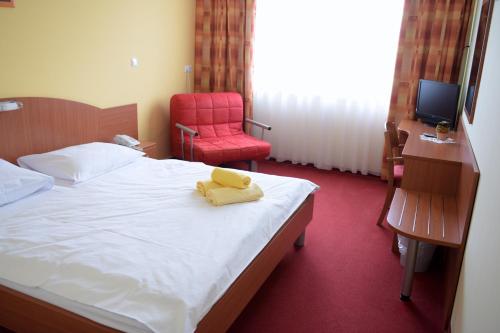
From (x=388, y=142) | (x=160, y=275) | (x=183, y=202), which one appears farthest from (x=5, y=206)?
(x=388, y=142)

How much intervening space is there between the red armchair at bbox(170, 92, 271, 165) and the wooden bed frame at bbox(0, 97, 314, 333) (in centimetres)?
55

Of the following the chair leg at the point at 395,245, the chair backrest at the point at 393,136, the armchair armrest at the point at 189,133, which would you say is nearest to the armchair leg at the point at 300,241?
the chair leg at the point at 395,245

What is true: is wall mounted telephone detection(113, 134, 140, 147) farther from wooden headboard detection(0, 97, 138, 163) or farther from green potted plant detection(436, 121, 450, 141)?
green potted plant detection(436, 121, 450, 141)

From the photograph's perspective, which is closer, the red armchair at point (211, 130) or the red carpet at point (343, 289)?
the red carpet at point (343, 289)

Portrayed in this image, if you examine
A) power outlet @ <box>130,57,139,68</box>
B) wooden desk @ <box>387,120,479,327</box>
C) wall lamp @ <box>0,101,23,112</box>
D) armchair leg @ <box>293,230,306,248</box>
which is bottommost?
armchair leg @ <box>293,230,306,248</box>

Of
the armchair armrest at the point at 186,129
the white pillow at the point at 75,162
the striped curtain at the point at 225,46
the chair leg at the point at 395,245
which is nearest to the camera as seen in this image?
the white pillow at the point at 75,162

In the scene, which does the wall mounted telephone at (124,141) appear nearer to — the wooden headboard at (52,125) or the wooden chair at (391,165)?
the wooden headboard at (52,125)

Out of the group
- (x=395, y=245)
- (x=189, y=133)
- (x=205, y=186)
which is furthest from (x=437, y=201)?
(x=189, y=133)

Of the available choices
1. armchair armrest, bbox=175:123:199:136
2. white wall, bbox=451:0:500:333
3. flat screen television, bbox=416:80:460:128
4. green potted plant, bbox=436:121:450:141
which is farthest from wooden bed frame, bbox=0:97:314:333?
flat screen television, bbox=416:80:460:128

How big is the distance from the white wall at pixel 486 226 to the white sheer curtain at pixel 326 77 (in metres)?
2.20

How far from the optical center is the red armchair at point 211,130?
4297 millimetres

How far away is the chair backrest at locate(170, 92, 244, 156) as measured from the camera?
452 cm

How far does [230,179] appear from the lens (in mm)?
2564

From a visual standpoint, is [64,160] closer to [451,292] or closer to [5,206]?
[5,206]
